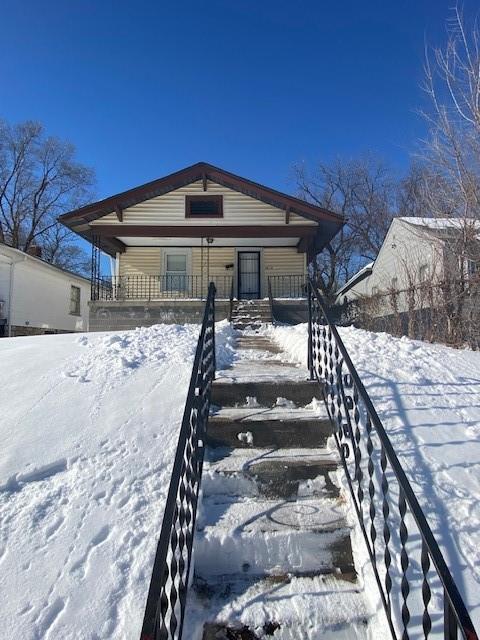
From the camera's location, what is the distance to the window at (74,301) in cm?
2231

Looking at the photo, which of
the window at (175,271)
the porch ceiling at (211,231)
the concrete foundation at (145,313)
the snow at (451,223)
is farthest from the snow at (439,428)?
the window at (175,271)

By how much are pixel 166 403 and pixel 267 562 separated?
6.02ft

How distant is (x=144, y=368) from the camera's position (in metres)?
4.83

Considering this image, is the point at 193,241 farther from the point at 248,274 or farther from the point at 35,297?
the point at 35,297

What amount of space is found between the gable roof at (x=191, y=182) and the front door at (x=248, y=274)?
2.49 meters

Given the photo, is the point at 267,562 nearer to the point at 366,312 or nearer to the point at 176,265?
the point at 366,312

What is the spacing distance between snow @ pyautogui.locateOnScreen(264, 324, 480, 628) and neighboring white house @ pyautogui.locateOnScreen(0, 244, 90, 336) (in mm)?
15386

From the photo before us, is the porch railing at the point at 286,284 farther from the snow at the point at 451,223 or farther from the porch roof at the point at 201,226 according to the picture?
the snow at the point at 451,223

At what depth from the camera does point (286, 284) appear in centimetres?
1617

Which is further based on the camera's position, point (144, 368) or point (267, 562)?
point (144, 368)

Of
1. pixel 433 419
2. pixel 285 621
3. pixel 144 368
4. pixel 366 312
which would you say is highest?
pixel 366 312

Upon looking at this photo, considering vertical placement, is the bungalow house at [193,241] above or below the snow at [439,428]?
above

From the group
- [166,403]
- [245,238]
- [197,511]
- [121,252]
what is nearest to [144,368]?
[166,403]

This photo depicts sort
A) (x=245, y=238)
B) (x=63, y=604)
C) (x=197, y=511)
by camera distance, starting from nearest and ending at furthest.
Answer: (x=63, y=604)
(x=197, y=511)
(x=245, y=238)
